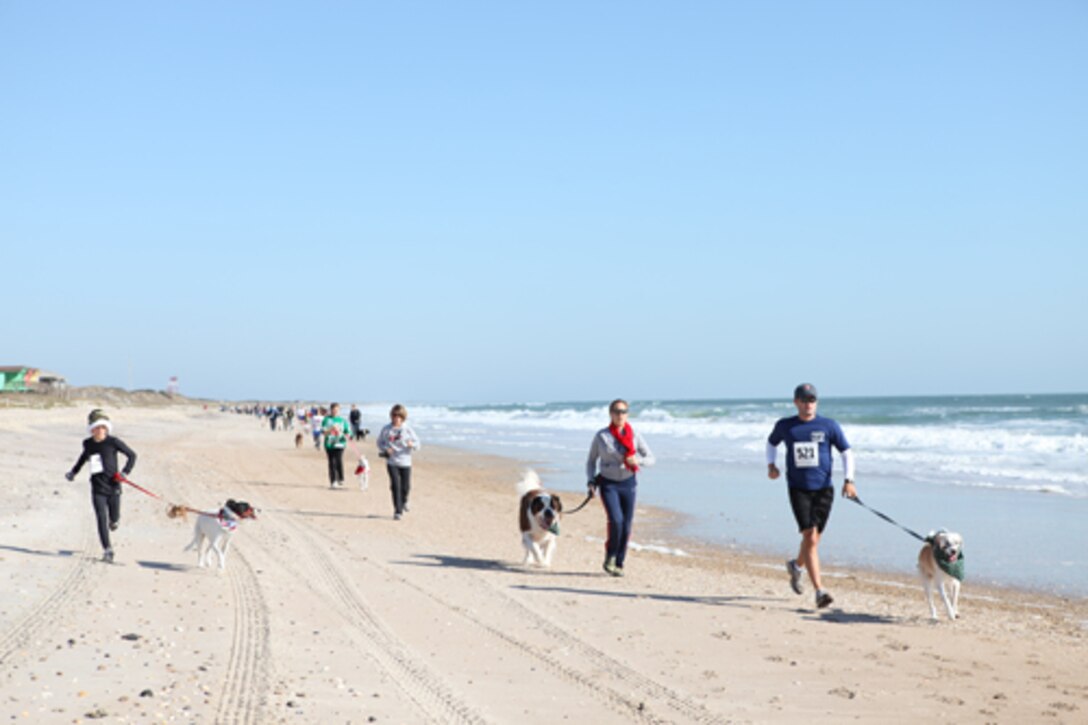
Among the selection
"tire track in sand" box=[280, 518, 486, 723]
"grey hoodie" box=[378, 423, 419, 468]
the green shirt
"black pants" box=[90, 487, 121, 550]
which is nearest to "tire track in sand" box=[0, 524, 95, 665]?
"black pants" box=[90, 487, 121, 550]

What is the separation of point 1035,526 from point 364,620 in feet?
30.6

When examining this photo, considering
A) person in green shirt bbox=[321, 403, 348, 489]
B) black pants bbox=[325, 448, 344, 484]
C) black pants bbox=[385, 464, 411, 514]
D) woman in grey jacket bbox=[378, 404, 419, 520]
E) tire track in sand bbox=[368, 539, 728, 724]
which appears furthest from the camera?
black pants bbox=[325, 448, 344, 484]

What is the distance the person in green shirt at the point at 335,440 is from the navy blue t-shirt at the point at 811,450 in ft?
35.7

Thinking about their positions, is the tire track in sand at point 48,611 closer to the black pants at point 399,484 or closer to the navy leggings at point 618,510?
the navy leggings at point 618,510

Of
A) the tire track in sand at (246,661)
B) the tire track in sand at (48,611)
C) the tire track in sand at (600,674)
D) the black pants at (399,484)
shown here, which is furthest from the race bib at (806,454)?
the black pants at (399,484)

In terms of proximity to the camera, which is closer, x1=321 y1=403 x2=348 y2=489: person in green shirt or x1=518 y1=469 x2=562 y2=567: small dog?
x1=518 y1=469 x2=562 y2=567: small dog

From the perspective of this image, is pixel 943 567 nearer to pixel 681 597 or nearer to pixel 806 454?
pixel 806 454

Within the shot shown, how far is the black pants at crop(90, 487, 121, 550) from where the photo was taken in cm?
886

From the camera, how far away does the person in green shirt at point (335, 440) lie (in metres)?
17.2

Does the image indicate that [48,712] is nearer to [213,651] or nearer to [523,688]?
[213,651]

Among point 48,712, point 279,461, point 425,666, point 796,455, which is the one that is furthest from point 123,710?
point 279,461

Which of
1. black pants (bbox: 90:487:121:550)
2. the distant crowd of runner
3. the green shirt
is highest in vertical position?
the green shirt

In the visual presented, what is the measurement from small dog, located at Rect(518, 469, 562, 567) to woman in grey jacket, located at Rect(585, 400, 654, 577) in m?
0.62

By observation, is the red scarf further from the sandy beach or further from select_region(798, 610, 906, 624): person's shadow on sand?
select_region(798, 610, 906, 624): person's shadow on sand
